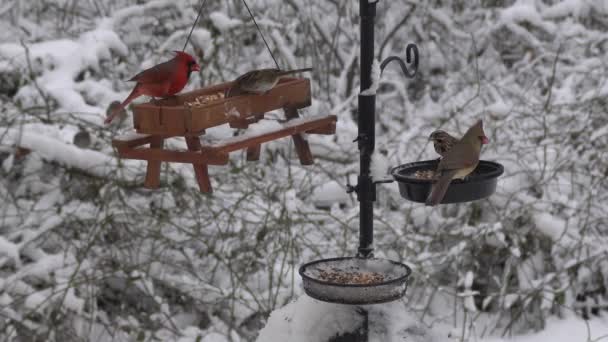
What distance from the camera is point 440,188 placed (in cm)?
217

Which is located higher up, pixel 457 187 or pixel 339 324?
pixel 457 187

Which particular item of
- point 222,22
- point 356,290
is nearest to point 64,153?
point 222,22

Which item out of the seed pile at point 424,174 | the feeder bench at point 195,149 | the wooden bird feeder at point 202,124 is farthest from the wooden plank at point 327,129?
the seed pile at point 424,174

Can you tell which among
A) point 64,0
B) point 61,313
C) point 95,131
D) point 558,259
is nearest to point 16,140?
point 95,131

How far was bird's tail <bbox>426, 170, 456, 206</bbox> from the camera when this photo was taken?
216 cm

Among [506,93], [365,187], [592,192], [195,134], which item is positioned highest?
[195,134]

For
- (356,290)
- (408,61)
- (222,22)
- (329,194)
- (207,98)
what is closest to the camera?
(356,290)

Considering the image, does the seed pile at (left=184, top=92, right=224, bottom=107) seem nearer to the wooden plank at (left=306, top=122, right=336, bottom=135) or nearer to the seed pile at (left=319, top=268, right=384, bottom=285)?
the wooden plank at (left=306, top=122, right=336, bottom=135)

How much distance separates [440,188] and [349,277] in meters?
0.36

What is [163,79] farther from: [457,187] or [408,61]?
[457,187]

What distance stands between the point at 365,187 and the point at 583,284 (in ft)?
9.37

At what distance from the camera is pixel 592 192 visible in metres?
4.80

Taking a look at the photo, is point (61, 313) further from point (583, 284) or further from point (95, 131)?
point (583, 284)

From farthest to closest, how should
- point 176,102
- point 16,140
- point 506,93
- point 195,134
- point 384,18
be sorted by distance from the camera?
point 384,18, point 506,93, point 16,140, point 176,102, point 195,134
